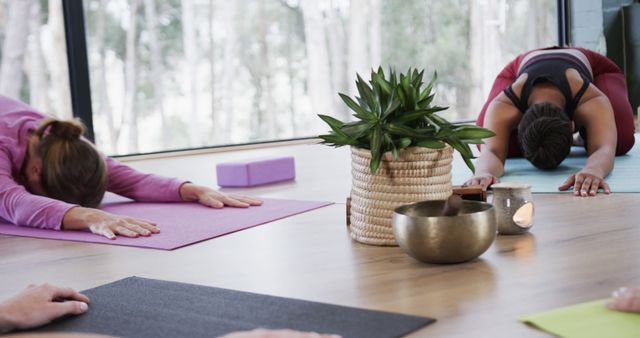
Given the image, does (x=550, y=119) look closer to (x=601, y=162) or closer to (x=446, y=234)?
(x=601, y=162)

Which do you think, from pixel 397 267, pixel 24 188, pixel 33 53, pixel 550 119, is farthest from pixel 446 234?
pixel 33 53

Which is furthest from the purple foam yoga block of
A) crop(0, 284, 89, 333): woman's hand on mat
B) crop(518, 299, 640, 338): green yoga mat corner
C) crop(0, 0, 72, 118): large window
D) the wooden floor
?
crop(0, 0, 72, 118): large window

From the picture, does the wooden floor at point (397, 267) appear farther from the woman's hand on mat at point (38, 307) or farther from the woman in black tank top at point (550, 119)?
the woman in black tank top at point (550, 119)

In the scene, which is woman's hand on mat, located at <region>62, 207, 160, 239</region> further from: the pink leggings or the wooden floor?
the pink leggings

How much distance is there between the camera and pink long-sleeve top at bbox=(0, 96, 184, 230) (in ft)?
8.26

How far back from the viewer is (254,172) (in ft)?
11.3

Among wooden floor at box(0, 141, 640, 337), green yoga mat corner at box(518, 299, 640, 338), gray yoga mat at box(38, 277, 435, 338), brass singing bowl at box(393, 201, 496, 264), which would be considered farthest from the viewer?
brass singing bowl at box(393, 201, 496, 264)

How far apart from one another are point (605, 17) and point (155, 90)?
12.2 feet

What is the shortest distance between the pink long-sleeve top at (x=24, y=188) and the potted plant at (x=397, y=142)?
1040mm

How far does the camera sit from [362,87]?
2010 mm

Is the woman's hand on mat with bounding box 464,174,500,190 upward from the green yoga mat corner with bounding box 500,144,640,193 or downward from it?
upward

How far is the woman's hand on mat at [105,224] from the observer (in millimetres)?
2352

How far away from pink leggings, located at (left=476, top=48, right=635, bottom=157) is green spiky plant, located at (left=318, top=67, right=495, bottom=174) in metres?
1.60

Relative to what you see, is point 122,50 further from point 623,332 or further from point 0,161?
point 623,332
